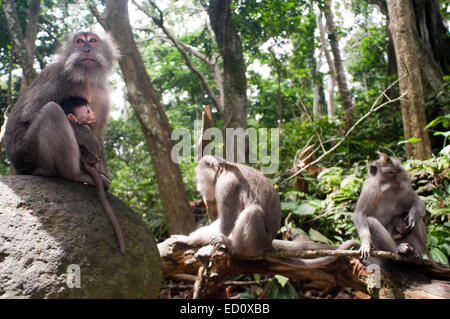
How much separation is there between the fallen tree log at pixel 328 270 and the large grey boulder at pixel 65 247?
0.92 m

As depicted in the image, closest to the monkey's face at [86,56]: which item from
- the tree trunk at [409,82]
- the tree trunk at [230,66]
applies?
the tree trunk at [230,66]

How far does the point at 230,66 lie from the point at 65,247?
5273 millimetres

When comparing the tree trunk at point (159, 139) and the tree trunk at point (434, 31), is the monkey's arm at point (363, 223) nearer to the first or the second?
the tree trunk at point (159, 139)

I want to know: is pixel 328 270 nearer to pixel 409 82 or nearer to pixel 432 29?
pixel 409 82

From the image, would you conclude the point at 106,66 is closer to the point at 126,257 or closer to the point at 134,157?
the point at 126,257

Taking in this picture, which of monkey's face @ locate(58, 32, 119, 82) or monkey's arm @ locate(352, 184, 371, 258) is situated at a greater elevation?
monkey's face @ locate(58, 32, 119, 82)

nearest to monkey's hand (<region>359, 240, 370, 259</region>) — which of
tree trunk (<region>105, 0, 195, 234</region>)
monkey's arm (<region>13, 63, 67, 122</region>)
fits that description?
tree trunk (<region>105, 0, 195, 234</region>)

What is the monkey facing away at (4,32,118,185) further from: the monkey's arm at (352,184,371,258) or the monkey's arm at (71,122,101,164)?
the monkey's arm at (352,184,371,258)

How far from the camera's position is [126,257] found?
8.65ft

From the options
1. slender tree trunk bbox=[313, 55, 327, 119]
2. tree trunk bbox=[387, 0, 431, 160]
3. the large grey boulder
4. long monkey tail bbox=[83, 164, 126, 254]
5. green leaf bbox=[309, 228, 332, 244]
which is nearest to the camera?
the large grey boulder

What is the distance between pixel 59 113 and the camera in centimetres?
294

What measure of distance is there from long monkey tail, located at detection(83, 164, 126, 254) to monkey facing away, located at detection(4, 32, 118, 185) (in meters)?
0.08

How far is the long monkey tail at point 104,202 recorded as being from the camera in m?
2.63

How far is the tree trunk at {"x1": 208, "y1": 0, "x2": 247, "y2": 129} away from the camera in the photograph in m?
6.63
